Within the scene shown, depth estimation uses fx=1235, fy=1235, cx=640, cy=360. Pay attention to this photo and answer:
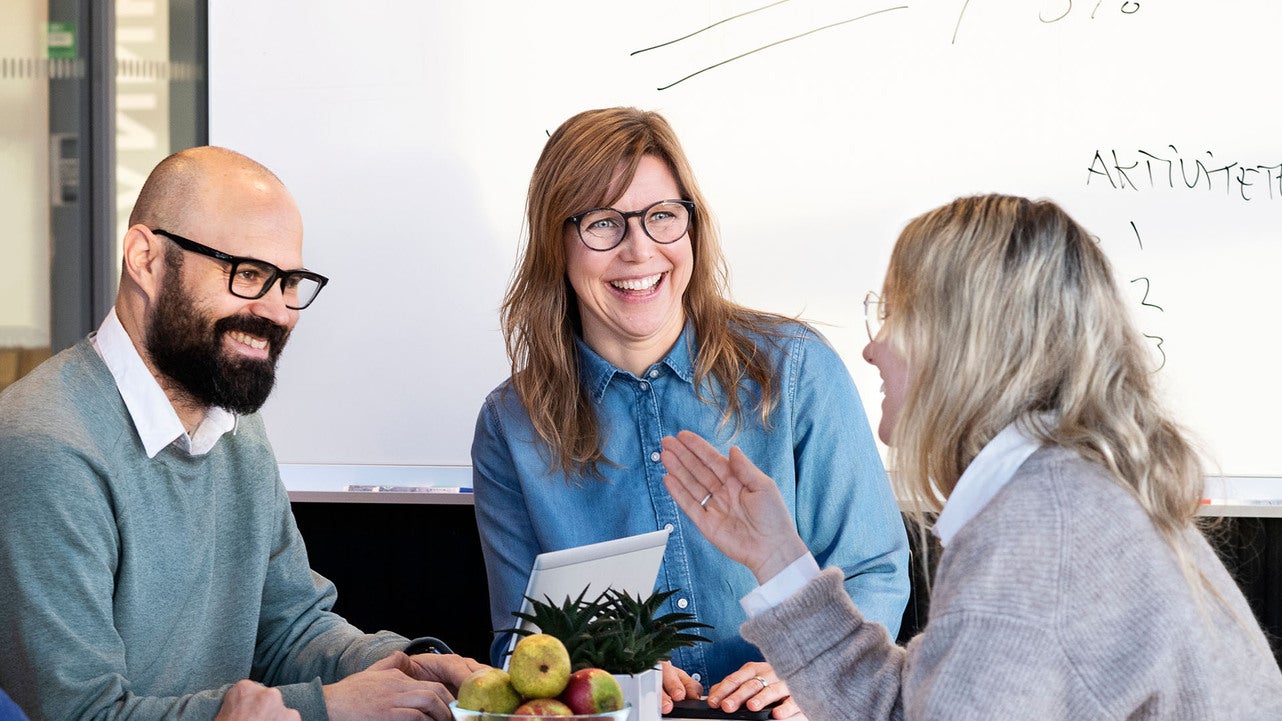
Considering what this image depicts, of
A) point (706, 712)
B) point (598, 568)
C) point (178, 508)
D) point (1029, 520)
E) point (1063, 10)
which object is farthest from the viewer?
point (1063, 10)

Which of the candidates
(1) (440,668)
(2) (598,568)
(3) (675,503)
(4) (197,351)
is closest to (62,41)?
(4) (197,351)

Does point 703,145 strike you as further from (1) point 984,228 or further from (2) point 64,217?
(2) point 64,217

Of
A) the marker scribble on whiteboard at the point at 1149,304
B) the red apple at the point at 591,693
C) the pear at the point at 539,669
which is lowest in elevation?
the red apple at the point at 591,693

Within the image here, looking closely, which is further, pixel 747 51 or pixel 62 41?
pixel 62 41

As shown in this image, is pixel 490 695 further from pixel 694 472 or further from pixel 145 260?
pixel 145 260

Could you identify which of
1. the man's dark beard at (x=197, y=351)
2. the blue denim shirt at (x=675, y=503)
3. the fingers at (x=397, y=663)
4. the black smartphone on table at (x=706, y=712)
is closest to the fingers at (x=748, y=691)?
the black smartphone on table at (x=706, y=712)

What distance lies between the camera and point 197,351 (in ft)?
6.32

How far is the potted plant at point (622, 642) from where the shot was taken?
148 cm

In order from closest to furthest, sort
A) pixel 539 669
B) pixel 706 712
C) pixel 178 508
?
pixel 539 669
pixel 706 712
pixel 178 508

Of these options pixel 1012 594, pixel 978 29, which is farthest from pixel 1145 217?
pixel 1012 594

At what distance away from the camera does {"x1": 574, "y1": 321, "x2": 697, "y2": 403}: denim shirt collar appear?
2.27m

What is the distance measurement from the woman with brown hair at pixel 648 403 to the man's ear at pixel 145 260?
650 mm

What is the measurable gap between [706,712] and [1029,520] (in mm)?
717

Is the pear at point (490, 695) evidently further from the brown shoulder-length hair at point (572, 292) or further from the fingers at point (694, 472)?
the brown shoulder-length hair at point (572, 292)
